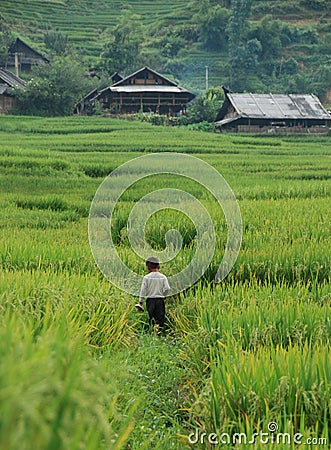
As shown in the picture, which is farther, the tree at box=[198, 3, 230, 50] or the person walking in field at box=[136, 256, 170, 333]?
the tree at box=[198, 3, 230, 50]

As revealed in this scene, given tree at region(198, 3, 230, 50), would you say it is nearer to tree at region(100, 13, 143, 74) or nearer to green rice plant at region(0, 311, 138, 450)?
tree at region(100, 13, 143, 74)

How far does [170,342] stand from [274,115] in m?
31.2

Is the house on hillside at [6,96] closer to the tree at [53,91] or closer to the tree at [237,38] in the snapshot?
the tree at [53,91]

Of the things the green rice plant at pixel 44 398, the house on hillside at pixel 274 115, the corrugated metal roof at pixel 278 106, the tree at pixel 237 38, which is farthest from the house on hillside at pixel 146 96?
the green rice plant at pixel 44 398

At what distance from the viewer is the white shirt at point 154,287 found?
15.7 ft

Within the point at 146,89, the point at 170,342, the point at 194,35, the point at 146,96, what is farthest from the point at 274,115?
the point at 194,35

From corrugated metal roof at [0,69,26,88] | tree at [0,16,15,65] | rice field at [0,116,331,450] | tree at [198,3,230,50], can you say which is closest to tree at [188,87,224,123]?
corrugated metal roof at [0,69,26,88]

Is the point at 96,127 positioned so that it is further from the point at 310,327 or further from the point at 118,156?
the point at 310,327

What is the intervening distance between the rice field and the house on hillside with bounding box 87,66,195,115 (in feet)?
96.3

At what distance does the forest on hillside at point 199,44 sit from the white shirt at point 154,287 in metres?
34.4

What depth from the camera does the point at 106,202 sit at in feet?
32.8

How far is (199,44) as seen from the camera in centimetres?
6369

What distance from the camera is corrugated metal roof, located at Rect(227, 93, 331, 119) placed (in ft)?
113

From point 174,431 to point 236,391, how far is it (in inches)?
20.5
